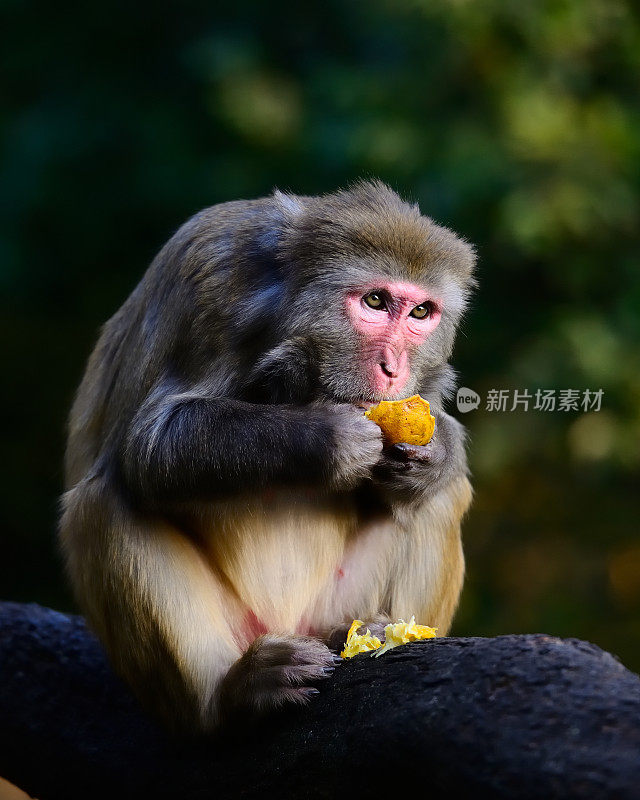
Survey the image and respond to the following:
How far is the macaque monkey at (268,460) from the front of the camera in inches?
162

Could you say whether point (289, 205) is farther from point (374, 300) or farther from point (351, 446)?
point (351, 446)

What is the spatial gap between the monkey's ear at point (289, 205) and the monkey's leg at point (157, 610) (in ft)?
4.27

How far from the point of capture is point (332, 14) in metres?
9.24

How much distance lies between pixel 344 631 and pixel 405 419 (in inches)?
38.8

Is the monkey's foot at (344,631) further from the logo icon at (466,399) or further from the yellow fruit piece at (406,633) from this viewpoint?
the logo icon at (466,399)

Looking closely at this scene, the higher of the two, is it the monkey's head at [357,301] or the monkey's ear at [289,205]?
the monkey's ear at [289,205]

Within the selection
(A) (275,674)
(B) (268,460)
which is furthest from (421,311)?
(A) (275,674)

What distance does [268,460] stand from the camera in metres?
4.13

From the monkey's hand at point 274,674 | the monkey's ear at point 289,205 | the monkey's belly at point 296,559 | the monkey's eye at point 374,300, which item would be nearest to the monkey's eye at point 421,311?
the monkey's eye at point 374,300

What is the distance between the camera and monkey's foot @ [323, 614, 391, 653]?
15.0 ft

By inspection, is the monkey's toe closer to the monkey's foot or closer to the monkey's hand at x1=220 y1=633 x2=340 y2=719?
the monkey's hand at x1=220 y1=633 x2=340 y2=719

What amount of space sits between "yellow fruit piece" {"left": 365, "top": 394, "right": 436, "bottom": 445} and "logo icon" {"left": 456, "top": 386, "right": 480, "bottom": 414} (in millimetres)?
3407

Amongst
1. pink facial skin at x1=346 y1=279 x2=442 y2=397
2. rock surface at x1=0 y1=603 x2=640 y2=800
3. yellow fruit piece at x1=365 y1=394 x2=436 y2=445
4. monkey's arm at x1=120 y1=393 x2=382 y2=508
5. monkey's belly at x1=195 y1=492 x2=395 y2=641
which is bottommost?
rock surface at x1=0 y1=603 x2=640 y2=800

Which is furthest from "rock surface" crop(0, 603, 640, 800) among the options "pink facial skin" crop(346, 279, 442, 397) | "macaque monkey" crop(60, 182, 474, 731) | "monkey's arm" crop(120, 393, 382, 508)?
"pink facial skin" crop(346, 279, 442, 397)
